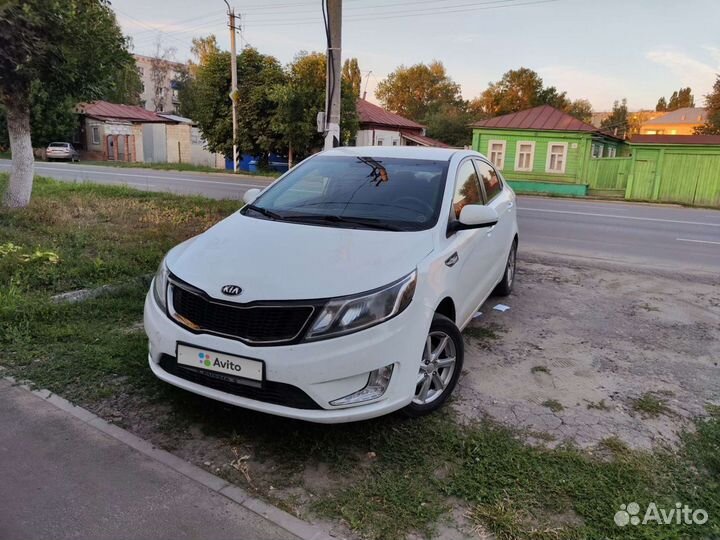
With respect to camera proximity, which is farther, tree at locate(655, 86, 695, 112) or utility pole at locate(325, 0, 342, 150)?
tree at locate(655, 86, 695, 112)

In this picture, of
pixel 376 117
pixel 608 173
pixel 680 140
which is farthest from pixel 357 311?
pixel 376 117

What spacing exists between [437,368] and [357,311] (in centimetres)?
91

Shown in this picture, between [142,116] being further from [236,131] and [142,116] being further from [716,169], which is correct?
[716,169]

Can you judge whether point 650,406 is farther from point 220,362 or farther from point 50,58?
point 50,58

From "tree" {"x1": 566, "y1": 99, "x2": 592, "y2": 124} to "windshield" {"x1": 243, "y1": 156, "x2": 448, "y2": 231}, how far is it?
198 feet

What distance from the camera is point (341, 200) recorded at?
395 centimetres

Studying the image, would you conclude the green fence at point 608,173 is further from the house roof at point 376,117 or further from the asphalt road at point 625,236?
the house roof at point 376,117

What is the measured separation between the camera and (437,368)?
335 centimetres

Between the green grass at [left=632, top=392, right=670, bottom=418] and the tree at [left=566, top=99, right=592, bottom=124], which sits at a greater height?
the tree at [left=566, top=99, right=592, bottom=124]

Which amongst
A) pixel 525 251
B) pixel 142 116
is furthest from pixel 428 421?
pixel 142 116

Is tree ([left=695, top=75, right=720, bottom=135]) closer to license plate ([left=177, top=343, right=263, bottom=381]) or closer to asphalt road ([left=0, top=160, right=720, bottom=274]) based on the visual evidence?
asphalt road ([left=0, top=160, right=720, bottom=274])

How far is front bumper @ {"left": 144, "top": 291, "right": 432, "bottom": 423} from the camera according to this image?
264cm

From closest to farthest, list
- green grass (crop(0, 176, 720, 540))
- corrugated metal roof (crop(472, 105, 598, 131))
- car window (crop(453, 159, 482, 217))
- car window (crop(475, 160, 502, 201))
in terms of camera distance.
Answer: green grass (crop(0, 176, 720, 540)) → car window (crop(453, 159, 482, 217)) → car window (crop(475, 160, 502, 201)) → corrugated metal roof (crop(472, 105, 598, 131))

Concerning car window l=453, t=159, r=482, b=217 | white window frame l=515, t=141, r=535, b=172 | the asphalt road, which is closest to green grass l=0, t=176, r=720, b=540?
car window l=453, t=159, r=482, b=217
